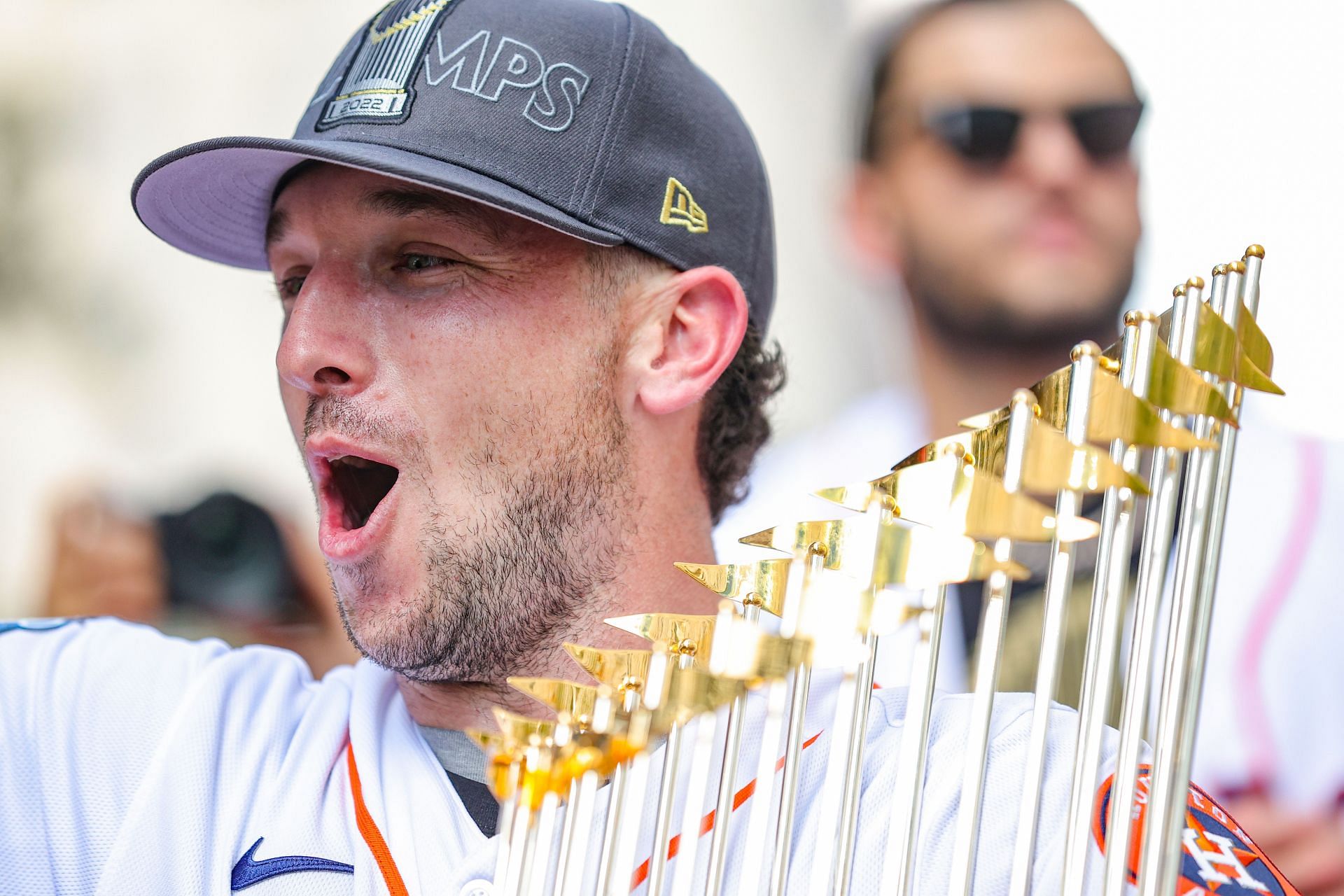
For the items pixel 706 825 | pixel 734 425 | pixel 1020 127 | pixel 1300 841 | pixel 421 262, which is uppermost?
pixel 1020 127

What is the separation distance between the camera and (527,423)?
1087 mm

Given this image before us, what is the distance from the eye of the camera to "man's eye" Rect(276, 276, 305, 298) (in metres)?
1.19

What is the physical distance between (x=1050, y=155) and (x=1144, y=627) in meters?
1.32

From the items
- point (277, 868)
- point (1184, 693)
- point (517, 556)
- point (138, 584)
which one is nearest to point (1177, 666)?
point (1184, 693)

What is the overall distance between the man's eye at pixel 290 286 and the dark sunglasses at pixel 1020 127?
3.35ft

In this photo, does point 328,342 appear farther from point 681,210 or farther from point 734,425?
point 734,425

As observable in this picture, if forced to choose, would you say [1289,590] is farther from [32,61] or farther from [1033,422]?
[32,61]

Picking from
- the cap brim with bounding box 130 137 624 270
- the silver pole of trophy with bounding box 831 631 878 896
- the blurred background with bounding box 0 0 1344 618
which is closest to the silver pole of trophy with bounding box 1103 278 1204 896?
the silver pole of trophy with bounding box 831 631 878 896

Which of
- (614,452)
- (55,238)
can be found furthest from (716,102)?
(55,238)

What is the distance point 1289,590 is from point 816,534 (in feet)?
3.93

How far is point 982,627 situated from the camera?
0.58 metres

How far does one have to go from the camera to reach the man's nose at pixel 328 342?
104 centimetres

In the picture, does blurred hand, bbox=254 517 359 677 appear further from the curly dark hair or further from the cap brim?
the curly dark hair

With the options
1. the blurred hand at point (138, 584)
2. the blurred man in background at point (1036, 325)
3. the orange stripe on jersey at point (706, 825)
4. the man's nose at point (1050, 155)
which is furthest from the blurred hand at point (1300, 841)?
the blurred hand at point (138, 584)
